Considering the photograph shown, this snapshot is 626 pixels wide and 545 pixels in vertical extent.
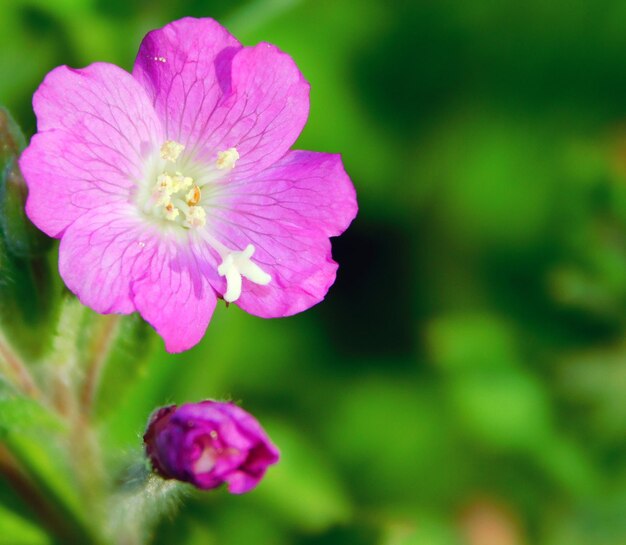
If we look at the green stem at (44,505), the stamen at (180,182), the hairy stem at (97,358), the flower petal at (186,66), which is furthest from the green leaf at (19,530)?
the flower petal at (186,66)

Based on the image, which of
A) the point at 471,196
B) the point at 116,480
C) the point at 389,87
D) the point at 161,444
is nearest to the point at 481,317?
the point at 471,196

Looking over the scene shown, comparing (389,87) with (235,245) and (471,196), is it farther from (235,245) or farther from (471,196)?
(235,245)

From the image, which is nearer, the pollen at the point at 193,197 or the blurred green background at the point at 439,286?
the pollen at the point at 193,197

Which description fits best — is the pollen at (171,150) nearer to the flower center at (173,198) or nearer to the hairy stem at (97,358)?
the flower center at (173,198)

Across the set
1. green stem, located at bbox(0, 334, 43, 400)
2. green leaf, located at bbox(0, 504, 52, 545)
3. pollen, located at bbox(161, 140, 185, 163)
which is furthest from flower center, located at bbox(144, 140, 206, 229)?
green leaf, located at bbox(0, 504, 52, 545)

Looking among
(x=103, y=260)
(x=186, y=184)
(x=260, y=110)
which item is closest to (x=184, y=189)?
(x=186, y=184)

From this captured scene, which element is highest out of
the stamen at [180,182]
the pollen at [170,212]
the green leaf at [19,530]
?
the stamen at [180,182]

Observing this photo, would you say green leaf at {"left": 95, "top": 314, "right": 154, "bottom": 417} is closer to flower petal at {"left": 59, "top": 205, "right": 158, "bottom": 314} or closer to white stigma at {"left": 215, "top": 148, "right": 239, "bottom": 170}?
flower petal at {"left": 59, "top": 205, "right": 158, "bottom": 314}
